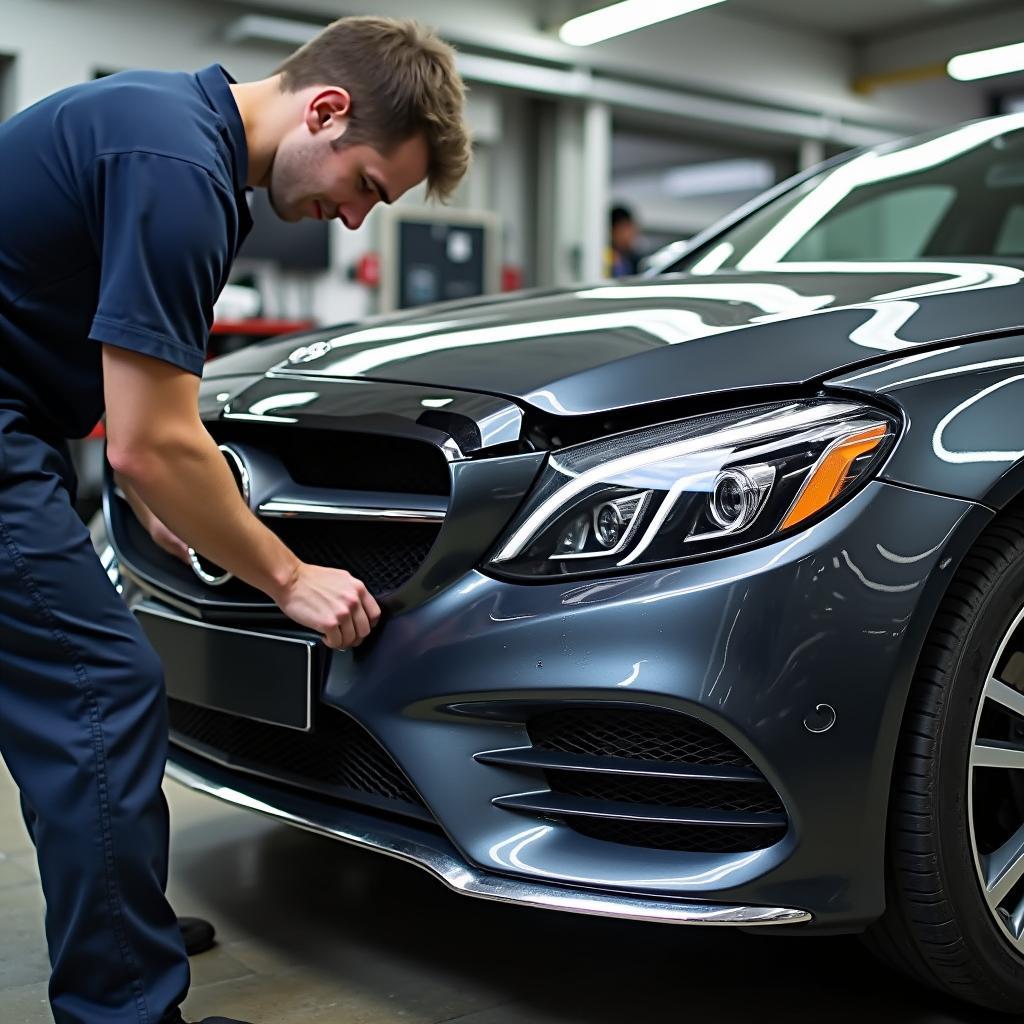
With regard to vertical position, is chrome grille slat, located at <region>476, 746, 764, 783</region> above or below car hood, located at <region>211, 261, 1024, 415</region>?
below

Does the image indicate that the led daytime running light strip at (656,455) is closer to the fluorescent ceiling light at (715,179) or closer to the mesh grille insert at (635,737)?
the mesh grille insert at (635,737)

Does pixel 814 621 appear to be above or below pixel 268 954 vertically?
above

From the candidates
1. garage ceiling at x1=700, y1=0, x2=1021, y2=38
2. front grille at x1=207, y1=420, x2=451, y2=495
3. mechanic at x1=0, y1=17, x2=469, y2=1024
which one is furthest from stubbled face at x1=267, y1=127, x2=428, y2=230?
garage ceiling at x1=700, y1=0, x2=1021, y2=38

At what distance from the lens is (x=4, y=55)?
23.3 feet

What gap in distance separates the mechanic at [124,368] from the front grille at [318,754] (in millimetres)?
262

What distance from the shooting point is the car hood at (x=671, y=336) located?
148cm

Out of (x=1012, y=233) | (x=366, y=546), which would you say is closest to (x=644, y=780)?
(x=366, y=546)

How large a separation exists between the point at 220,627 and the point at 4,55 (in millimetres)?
6429

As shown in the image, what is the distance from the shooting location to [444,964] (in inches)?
67.3

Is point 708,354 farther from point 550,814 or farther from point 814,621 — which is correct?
point 550,814

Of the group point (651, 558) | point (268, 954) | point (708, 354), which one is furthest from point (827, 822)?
point (268, 954)

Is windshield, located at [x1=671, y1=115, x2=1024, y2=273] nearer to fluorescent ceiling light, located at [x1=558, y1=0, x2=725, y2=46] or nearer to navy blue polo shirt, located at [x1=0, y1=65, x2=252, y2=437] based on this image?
navy blue polo shirt, located at [x1=0, y1=65, x2=252, y2=437]

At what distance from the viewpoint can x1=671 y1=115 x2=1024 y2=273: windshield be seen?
8.31 ft

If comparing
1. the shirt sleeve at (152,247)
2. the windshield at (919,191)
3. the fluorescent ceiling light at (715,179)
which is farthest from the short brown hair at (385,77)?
the fluorescent ceiling light at (715,179)
